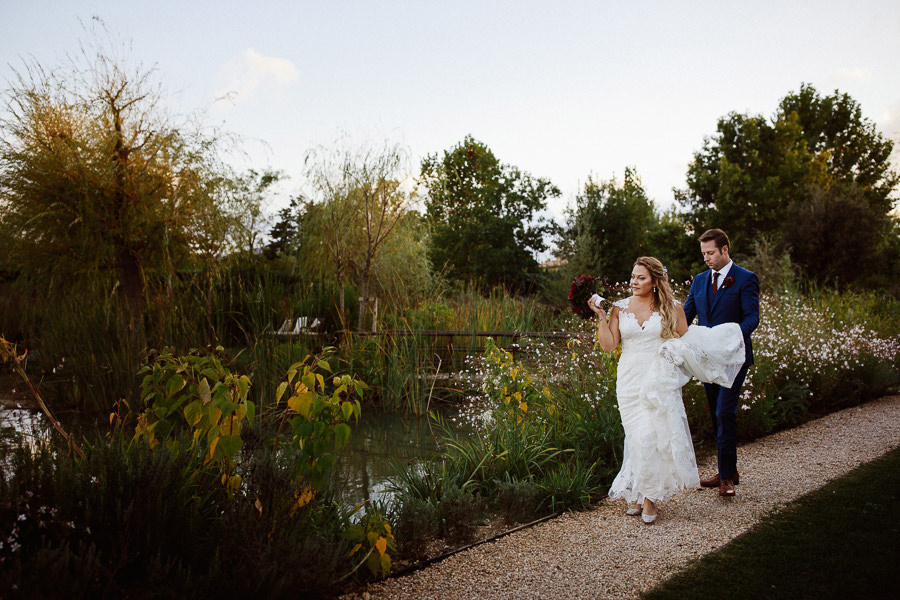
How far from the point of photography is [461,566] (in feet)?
10.8

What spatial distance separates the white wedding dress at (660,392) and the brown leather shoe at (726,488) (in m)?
0.66

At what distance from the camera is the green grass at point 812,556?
2.86m

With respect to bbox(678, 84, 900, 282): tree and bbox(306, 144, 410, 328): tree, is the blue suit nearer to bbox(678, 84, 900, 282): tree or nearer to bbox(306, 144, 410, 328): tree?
bbox(306, 144, 410, 328): tree

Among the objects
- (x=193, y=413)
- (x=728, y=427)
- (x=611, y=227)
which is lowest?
(x=728, y=427)

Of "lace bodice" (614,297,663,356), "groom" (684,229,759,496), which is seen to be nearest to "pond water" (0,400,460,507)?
"lace bodice" (614,297,663,356)

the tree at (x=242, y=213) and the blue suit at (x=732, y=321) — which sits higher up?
the tree at (x=242, y=213)

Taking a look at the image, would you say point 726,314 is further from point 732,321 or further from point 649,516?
point 649,516

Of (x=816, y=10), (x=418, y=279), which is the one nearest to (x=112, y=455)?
(x=816, y=10)

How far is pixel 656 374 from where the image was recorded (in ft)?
13.2

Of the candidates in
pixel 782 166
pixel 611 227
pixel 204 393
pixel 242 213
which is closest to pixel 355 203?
pixel 242 213

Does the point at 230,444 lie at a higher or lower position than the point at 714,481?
higher

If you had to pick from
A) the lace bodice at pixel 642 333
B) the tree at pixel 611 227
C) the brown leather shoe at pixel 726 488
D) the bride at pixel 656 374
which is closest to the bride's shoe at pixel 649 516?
the bride at pixel 656 374

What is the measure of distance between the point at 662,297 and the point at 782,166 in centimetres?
2980

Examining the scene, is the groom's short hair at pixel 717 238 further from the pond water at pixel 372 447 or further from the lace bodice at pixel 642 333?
the pond water at pixel 372 447
